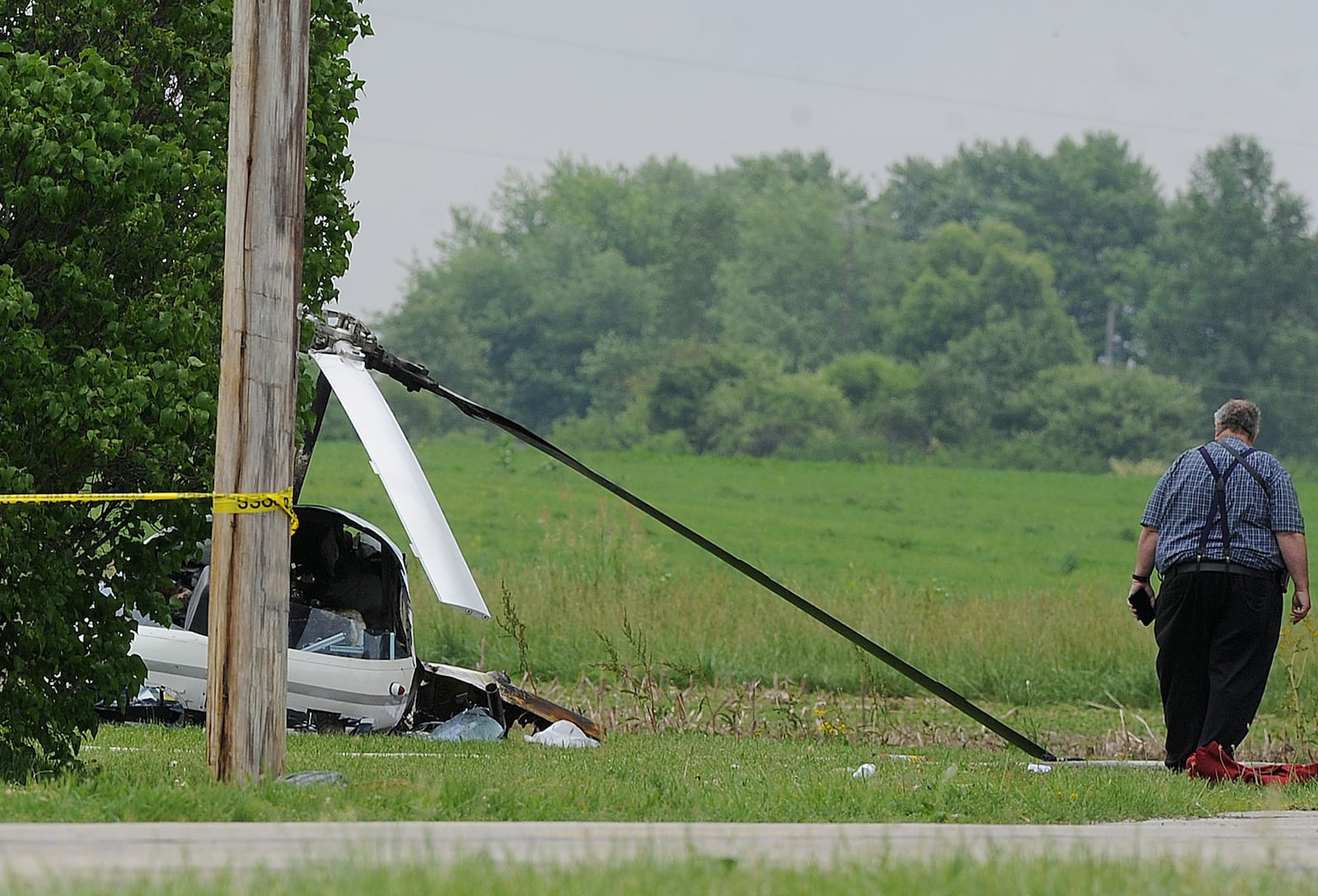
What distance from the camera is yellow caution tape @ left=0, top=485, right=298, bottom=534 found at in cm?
776

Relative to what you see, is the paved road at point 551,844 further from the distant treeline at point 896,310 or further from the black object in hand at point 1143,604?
the distant treeline at point 896,310

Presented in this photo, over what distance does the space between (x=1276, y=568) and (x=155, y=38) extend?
6.87 meters

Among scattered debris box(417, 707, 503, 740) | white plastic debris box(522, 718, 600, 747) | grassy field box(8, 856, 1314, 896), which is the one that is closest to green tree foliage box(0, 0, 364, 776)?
grassy field box(8, 856, 1314, 896)

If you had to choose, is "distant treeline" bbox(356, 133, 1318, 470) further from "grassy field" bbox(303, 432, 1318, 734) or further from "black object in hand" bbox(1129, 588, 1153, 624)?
"black object in hand" bbox(1129, 588, 1153, 624)

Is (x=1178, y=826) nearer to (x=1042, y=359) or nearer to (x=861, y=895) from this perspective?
(x=861, y=895)

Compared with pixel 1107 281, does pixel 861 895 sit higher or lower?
lower

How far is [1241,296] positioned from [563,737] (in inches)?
2803

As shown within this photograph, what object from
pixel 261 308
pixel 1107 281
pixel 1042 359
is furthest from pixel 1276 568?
pixel 1107 281

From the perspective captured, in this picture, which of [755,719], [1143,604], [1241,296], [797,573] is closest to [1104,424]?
[1241,296]

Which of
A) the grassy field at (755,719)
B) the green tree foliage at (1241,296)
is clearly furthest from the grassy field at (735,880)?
the green tree foliage at (1241,296)

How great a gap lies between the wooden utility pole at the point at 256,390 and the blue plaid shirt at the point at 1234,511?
5207 mm

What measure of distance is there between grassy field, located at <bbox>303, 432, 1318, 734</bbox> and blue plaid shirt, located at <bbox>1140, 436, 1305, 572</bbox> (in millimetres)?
1991

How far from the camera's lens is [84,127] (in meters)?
8.23

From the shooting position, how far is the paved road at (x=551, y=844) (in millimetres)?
4984
